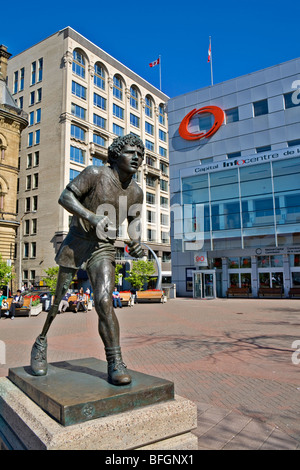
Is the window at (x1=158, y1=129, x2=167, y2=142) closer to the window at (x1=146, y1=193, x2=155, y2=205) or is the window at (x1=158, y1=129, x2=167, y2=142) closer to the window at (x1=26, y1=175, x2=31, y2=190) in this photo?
the window at (x1=146, y1=193, x2=155, y2=205)

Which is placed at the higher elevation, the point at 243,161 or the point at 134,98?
the point at 134,98

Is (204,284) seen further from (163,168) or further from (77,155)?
(163,168)

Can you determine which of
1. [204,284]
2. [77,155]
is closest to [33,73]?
[77,155]

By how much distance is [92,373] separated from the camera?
3.61m

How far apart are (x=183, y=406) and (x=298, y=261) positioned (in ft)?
96.8

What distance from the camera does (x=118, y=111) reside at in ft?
164

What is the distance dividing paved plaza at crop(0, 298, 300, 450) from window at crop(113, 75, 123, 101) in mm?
43314

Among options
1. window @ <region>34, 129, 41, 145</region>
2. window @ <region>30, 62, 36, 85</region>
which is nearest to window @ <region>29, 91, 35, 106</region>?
window @ <region>30, 62, 36, 85</region>

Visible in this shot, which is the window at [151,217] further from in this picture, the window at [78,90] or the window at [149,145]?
the window at [78,90]

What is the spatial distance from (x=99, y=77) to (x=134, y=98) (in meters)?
7.94

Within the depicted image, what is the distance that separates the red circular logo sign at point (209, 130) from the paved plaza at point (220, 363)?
24.4 metres

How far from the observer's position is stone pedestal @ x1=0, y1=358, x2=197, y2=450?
254cm

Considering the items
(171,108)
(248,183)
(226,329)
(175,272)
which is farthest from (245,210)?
(226,329)

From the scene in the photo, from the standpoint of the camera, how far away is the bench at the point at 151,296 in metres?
27.2
